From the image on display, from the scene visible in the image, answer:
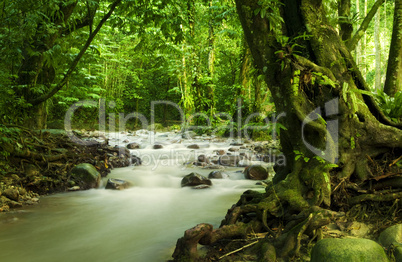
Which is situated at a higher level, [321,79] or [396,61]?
[396,61]

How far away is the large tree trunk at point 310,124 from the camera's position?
102 inches

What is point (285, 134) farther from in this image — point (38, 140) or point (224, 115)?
point (224, 115)

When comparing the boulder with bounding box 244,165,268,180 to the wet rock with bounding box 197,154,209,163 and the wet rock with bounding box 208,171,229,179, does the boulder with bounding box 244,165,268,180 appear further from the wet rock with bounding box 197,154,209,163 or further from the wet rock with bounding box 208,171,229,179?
the wet rock with bounding box 197,154,209,163

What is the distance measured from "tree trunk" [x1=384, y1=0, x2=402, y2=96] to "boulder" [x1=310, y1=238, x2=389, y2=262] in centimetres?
505

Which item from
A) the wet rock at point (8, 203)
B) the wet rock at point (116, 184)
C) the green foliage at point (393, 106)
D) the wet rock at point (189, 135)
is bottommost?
the wet rock at point (116, 184)

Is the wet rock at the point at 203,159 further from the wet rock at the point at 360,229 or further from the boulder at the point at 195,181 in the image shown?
the wet rock at the point at 360,229

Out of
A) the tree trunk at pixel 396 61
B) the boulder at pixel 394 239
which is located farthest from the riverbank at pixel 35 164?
the tree trunk at pixel 396 61

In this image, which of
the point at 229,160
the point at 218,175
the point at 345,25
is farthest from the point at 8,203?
the point at 345,25

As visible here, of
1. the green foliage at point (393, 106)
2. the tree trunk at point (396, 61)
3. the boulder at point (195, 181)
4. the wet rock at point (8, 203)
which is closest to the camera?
the green foliage at point (393, 106)

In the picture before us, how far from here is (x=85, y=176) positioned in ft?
19.4

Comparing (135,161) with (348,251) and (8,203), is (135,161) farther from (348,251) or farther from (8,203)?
(348,251)

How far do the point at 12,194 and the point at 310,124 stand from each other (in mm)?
4532

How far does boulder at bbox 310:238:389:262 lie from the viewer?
1795 mm

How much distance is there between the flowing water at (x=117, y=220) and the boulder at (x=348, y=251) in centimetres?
160
